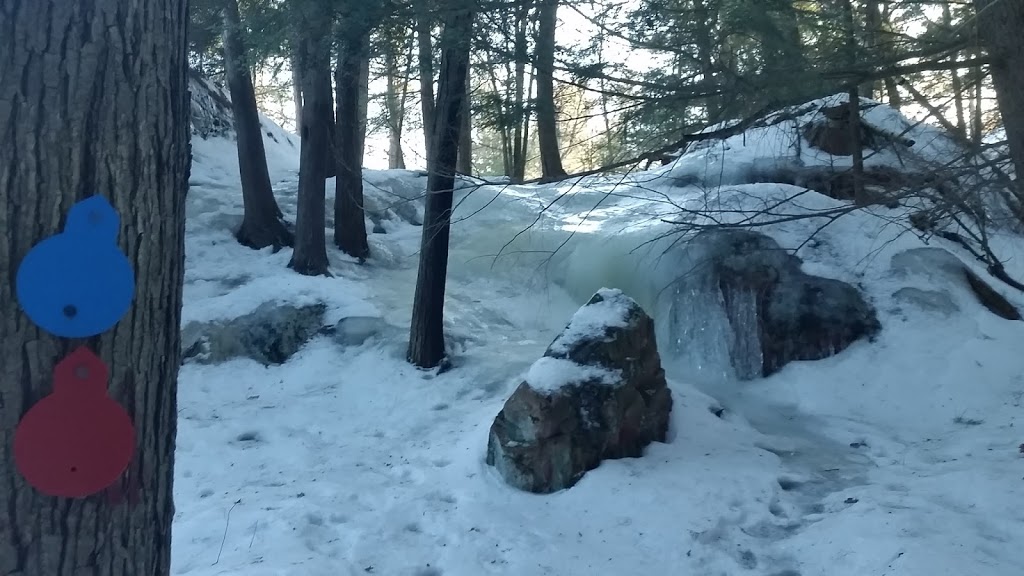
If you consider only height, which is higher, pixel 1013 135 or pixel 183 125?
pixel 1013 135

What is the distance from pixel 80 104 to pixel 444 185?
18.8ft

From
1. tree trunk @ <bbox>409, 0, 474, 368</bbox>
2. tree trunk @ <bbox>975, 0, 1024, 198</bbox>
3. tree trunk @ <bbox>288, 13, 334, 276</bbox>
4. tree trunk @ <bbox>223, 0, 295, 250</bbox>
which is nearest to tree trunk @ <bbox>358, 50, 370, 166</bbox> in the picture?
tree trunk @ <bbox>288, 13, 334, 276</bbox>

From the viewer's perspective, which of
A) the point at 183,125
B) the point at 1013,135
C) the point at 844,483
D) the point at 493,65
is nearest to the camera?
the point at 183,125

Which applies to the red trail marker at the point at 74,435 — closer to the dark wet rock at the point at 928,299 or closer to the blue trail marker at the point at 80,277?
the blue trail marker at the point at 80,277

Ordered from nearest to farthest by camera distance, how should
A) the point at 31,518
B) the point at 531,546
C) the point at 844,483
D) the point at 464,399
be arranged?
1. the point at 31,518
2. the point at 531,546
3. the point at 844,483
4. the point at 464,399

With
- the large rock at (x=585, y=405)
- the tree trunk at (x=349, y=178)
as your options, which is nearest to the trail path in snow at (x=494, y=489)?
the large rock at (x=585, y=405)

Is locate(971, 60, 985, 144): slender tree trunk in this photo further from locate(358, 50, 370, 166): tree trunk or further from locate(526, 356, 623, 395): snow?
locate(358, 50, 370, 166): tree trunk

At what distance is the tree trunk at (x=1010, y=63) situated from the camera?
13.4 ft

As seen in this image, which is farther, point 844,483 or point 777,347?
point 777,347

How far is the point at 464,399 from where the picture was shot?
7.05 metres

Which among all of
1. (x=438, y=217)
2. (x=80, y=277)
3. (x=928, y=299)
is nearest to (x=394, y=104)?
(x=438, y=217)

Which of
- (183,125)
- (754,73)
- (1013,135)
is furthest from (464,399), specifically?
(183,125)

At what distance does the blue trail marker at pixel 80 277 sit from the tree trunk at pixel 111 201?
26mm

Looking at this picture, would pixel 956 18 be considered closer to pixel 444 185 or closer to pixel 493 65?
pixel 493 65
